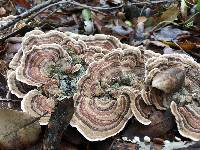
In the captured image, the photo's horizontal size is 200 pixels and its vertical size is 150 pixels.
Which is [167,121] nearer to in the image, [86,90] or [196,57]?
[86,90]

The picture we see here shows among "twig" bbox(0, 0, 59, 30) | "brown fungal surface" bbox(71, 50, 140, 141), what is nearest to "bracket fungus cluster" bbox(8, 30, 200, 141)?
"brown fungal surface" bbox(71, 50, 140, 141)

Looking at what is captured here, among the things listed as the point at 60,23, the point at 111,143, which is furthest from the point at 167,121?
the point at 60,23

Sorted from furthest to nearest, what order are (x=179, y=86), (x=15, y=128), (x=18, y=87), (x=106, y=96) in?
(x=18, y=87), (x=106, y=96), (x=179, y=86), (x=15, y=128)

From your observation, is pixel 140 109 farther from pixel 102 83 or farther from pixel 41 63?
pixel 41 63

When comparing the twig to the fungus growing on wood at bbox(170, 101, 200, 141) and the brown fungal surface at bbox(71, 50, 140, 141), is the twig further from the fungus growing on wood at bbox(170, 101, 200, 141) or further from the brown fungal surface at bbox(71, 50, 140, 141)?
the fungus growing on wood at bbox(170, 101, 200, 141)

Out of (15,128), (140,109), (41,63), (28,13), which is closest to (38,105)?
(15,128)

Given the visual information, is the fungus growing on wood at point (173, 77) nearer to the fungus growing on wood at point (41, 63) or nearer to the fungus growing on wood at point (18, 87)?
the fungus growing on wood at point (41, 63)
